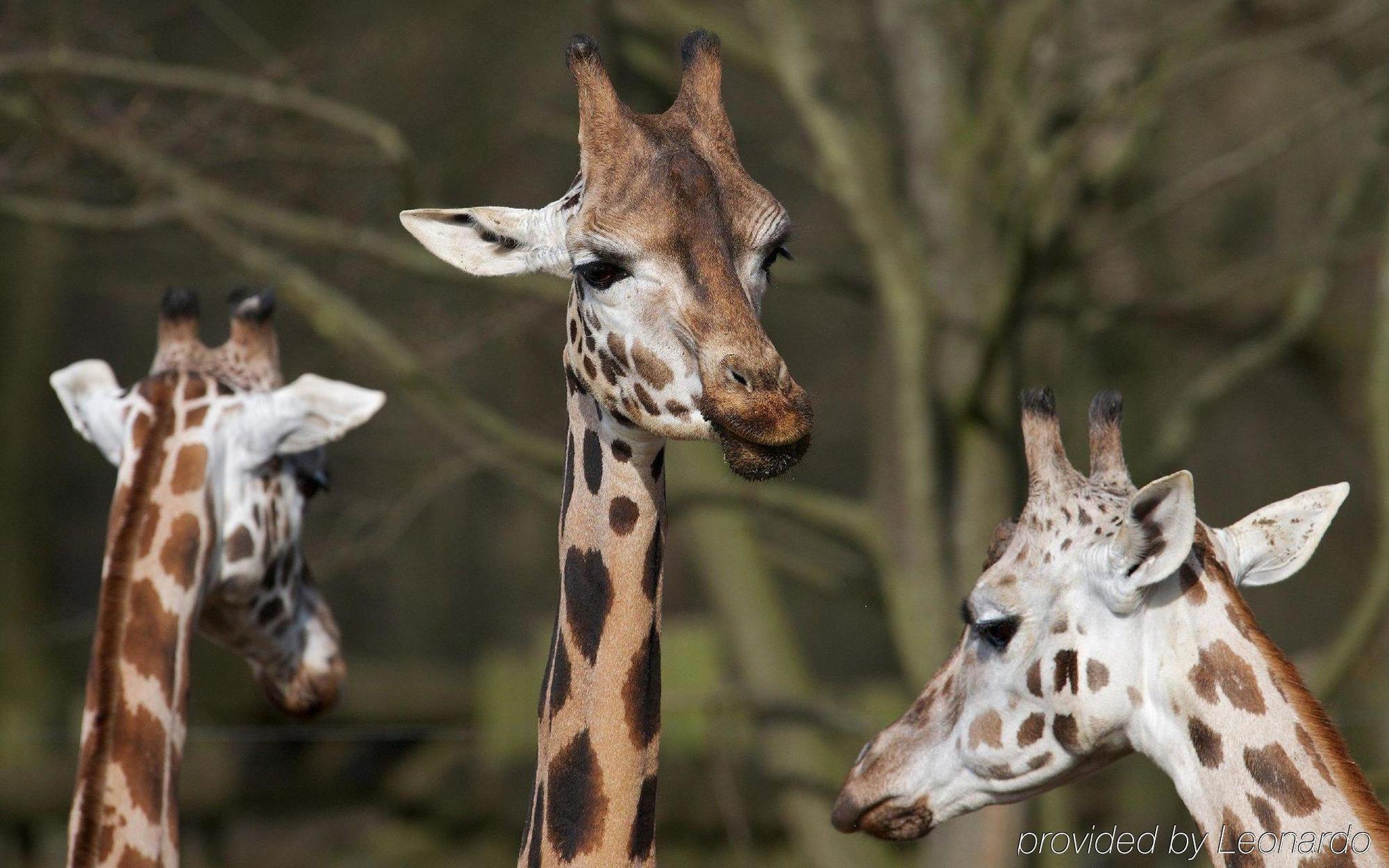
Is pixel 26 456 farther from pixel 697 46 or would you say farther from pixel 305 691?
pixel 697 46

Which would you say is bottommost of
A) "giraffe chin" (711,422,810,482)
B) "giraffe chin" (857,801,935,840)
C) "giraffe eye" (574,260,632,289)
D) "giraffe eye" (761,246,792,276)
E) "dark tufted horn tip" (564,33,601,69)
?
"giraffe chin" (857,801,935,840)

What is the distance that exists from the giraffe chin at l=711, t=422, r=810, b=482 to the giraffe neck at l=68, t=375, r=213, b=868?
1.63m

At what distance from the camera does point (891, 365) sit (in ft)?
23.2

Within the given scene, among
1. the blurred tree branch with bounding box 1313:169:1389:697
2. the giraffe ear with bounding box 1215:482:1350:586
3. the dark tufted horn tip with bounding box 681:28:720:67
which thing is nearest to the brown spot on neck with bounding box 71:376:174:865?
the dark tufted horn tip with bounding box 681:28:720:67

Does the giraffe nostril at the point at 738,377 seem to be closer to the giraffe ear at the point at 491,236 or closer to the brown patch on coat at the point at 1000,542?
the giraffe ear at the point at 491,236

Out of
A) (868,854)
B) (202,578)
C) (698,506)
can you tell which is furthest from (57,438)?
(202,578)

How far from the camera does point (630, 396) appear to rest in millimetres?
3209

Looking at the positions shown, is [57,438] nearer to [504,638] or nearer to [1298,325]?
[504,638]

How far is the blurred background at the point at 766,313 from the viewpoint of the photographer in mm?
6660

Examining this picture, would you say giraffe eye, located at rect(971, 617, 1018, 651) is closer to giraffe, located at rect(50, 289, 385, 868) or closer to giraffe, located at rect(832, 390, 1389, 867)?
giraffe, located at rect(832, 390, 1389, 867)

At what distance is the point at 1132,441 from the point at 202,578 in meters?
6.28

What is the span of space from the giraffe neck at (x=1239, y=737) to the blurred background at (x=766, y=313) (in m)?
1.98

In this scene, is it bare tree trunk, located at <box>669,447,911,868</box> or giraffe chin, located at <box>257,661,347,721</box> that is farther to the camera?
bare tree trunk, located at <box>669,447,911,868</box>

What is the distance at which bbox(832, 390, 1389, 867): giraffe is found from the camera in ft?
9.44
